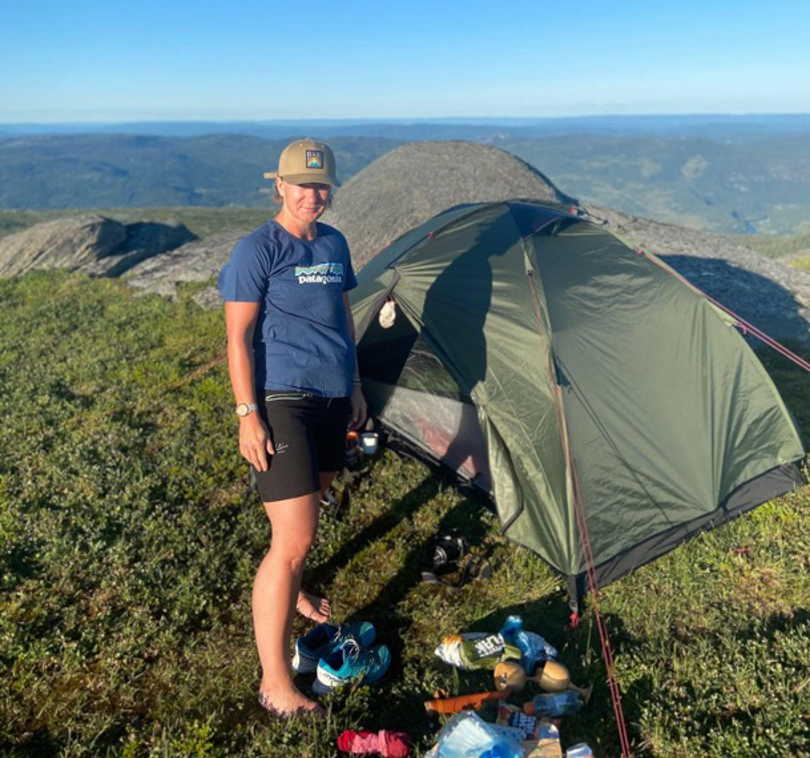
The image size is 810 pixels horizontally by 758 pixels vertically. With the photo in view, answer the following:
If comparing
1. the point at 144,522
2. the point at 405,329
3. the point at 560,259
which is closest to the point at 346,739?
the point at 144,522

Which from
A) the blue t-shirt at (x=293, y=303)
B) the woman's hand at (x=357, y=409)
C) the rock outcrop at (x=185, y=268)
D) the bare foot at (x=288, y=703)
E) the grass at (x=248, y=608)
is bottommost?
the grass at (x=248, y=608)

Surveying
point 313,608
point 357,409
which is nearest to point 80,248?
point 357,409

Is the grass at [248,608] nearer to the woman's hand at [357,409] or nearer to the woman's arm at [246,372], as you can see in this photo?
the woman's hand at [357,409]

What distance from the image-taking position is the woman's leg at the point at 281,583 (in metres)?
3.55

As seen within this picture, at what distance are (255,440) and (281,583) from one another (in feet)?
3.09

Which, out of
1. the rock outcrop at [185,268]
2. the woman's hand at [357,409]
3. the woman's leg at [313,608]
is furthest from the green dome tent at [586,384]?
the rock outcrop at [185,268]

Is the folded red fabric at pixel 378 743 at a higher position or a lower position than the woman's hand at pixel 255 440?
lower

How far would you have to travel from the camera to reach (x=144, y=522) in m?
5.80

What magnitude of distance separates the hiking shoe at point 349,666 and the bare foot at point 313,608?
0.63 m

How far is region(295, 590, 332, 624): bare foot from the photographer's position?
15.3ft

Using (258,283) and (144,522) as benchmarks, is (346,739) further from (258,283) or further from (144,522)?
(144,522)

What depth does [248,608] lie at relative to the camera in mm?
4891

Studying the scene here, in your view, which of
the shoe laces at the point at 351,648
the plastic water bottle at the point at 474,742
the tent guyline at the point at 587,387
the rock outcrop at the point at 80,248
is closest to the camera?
the plastic water bottle at the point at 474,742

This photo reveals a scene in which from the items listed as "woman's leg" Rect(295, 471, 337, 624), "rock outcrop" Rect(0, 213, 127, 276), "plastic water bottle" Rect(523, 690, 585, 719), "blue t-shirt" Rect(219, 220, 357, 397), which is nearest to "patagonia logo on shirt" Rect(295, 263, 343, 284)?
"blue t-shirt" Rect(219, 220, 357, 397)
